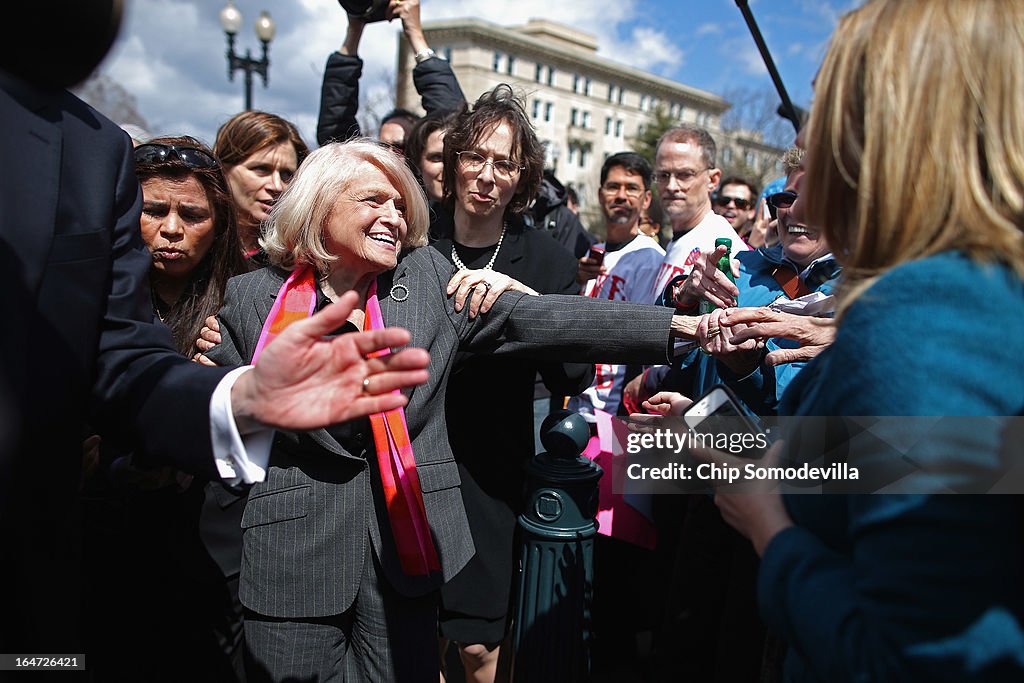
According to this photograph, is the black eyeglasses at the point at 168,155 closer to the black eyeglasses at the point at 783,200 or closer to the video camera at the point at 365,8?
the video camera at the point at 365,8

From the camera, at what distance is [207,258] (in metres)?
2.89

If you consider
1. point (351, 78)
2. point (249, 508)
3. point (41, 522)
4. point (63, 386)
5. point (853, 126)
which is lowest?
point (249, 508)

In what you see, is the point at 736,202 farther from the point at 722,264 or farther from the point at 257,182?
the point at 257,182

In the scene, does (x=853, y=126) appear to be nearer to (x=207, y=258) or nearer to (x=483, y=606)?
(x=483, y=606)

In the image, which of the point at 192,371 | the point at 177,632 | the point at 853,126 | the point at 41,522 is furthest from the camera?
the point at 177,632

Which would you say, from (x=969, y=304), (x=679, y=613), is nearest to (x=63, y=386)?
(x=969, y=304)

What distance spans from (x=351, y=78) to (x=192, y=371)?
338cm

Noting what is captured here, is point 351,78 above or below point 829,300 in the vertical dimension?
above

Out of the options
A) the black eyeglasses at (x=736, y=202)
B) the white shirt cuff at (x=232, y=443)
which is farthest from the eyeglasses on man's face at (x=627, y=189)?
the white shirt cuff at (x=232, y=443)

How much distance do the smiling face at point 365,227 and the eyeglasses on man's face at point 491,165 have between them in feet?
2.26

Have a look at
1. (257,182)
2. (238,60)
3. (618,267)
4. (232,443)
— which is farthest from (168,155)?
(238,60)

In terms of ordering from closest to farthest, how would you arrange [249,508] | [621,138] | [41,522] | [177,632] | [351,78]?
[41,522] < [249,508] < [177,632] < [351,78] < [621,138]

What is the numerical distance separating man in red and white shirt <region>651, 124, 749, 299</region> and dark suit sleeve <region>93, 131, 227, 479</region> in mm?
2748

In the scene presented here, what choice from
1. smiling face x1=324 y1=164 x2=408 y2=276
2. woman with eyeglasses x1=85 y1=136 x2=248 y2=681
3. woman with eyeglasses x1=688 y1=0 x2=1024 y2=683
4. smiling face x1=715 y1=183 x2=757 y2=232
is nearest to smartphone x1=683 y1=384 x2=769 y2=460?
woman with eyeglasses x1=688 y1=0 x2=1024 y2=683
